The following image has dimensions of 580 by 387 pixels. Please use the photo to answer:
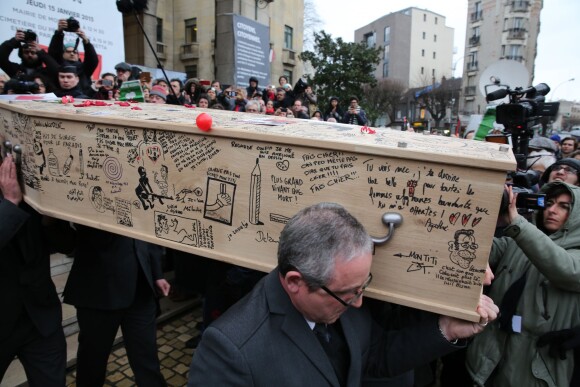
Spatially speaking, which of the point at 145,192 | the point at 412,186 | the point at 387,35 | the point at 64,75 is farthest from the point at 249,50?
the point at 387,35

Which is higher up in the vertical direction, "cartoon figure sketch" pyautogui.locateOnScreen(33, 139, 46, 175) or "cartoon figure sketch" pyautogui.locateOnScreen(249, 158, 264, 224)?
"cartoon figure sketch" pyautogui.locateOnScreen(33, 139, 46, 175)

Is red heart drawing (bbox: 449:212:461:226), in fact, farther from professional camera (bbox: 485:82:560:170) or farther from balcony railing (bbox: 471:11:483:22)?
balcony railing (bbox: 471:11:483:22)

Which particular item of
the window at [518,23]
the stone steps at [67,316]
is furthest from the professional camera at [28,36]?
the window at [518,23]

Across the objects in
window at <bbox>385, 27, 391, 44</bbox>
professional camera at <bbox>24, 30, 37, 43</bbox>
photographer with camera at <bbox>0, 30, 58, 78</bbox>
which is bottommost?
photographer with camera at <bbox>0, 30, 58, 78</bbox>

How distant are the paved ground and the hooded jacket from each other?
2362mm

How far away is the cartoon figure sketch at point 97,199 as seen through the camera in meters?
1.85

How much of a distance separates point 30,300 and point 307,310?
1818 mm

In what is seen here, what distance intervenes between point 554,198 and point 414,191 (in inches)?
56.3

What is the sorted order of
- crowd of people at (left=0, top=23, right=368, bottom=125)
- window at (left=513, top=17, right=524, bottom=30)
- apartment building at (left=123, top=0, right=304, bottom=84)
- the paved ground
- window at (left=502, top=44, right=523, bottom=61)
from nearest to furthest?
1. the paved ground
2. crowd of people at (left=0, top=23, right=368, bottom=125)
3. apartment building at (left=123, top=0, right=304, bottom=84)
4. window at (left=513, top=17, right=524, bottom=30)
5. window at (left=502, top=44, right=523, bottom=61)

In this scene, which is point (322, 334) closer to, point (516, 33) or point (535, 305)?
point (535, 305)

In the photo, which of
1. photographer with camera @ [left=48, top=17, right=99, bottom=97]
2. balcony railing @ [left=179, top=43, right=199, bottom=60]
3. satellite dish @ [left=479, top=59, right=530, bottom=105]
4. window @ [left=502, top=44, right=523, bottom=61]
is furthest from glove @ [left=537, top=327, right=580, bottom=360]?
window @ [left=502, top=44, right=523, bottom=61]

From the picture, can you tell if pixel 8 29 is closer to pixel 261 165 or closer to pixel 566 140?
pixel 261 165

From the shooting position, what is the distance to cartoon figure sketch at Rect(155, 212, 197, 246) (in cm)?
169

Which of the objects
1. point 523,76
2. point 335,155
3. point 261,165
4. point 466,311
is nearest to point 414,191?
point 335,155
